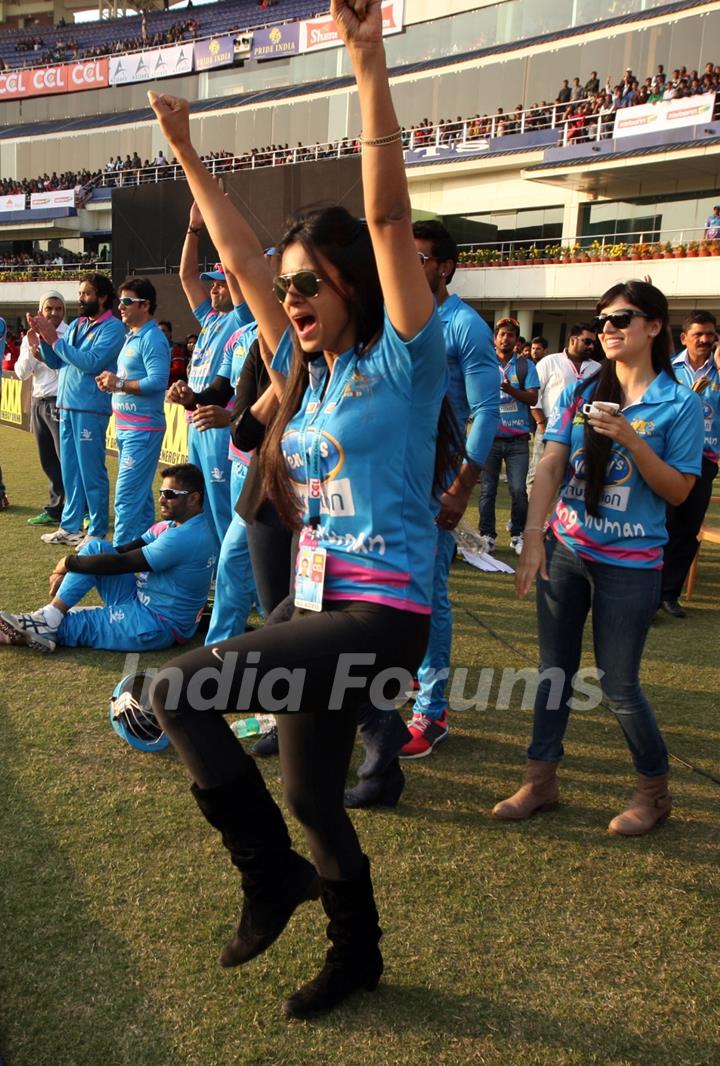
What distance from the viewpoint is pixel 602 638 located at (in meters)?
3.07

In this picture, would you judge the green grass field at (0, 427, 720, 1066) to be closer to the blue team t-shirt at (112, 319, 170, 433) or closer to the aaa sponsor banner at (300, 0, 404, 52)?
the blue team t-shirt at (112, 319, 170, 433)

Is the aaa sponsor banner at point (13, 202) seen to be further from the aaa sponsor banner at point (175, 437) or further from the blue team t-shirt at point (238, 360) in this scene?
the blue team t-shirt at point (238, 360)

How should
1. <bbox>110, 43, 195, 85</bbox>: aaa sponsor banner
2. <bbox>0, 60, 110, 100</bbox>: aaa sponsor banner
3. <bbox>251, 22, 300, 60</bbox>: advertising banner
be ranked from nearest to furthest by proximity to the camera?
<bbox>251, 22, 300, 60</bbox>: advertising banner < <bbox>110, 43, 195, 85</bbox>: aaa sponsor banner < <bbox>0, 60, 110, 100</bbox>: aaa sponsor banner

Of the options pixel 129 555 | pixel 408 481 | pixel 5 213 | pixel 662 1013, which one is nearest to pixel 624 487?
pixel 408 481

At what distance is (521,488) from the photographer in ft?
26.6

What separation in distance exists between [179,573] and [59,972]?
9.12 feet

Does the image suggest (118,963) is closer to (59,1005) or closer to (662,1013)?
(59,1005)

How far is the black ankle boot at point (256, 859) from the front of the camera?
2.02 metres

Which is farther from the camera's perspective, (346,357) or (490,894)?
(490,894)

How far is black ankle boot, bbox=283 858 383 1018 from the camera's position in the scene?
2174mm

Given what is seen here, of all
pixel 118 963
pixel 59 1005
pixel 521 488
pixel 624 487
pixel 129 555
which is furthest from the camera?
A: pixel 521 488

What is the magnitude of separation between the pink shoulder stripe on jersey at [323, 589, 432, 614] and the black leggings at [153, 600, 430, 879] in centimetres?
1

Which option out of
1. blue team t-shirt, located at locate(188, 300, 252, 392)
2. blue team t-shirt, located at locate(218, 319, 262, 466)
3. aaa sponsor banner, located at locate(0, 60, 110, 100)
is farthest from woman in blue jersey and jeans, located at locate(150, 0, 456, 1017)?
aaa sponsor banner, located at locate(0, 60, 110, 100)

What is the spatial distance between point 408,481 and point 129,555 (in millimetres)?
3141
